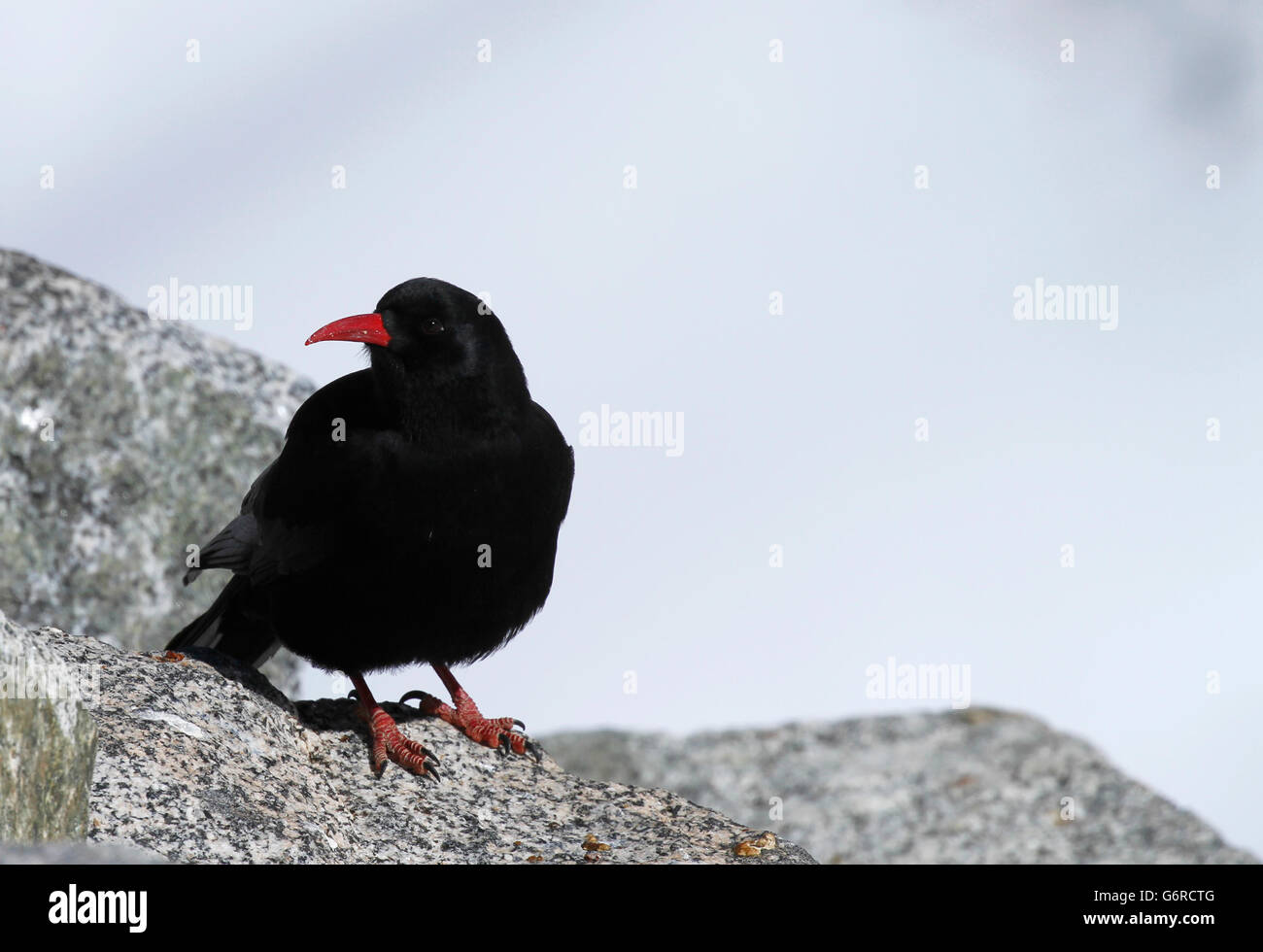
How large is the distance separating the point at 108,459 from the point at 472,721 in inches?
150

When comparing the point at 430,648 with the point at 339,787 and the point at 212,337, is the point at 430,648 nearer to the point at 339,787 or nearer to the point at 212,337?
the point at 339,787

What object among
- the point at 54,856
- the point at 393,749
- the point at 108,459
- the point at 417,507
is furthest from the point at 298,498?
the point at 108,459

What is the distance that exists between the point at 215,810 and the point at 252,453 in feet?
15.6

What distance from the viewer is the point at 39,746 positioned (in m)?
4.00

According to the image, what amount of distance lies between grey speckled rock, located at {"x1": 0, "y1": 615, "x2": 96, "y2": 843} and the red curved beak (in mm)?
2005

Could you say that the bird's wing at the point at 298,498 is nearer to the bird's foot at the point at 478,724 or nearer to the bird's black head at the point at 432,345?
the bird's black head at the point at 432,345

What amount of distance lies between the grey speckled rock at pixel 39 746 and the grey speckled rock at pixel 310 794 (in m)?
0.19

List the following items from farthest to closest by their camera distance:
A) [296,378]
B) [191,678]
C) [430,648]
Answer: [296,378], [430,648], [191,678]

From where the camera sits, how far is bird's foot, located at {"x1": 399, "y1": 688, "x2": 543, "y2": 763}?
633 centimetres

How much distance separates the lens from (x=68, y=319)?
914 cm

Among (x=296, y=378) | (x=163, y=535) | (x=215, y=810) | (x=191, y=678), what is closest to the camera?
(x=215, y=810)

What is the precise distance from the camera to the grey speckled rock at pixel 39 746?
3.86m

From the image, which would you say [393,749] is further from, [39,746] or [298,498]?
[39,746]
